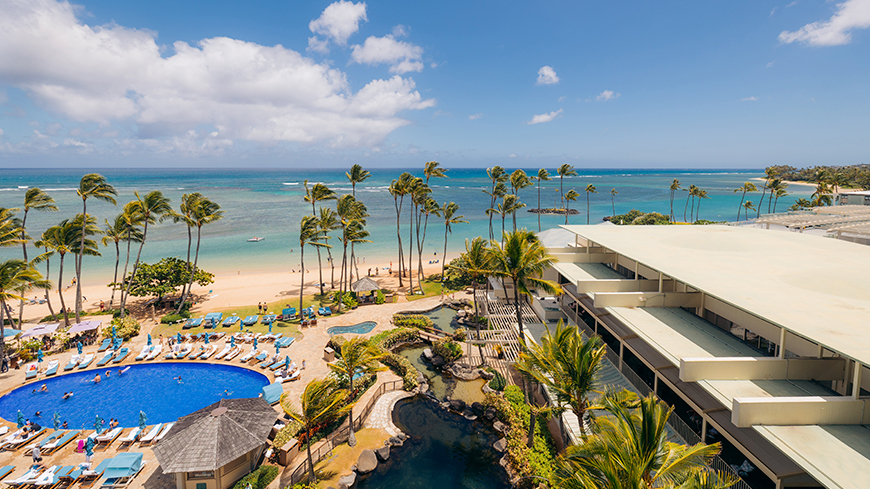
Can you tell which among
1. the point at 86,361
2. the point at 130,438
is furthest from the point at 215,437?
the point at 86,361

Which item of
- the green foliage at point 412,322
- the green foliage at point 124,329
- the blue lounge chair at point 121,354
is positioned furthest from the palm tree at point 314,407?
the green foliage at point 124,329

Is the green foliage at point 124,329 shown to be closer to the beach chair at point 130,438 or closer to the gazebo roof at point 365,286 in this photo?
the beach chair at point 130,438

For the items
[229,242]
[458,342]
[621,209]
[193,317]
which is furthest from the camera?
[621,209]

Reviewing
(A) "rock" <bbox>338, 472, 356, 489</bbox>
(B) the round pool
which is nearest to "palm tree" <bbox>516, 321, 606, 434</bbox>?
(A) "rock" <bbox>338, 472, 356, 489</bbox>

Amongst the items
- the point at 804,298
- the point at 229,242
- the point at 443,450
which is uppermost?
the point at 804,298

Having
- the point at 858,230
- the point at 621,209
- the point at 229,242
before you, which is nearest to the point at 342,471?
the point at 858,230

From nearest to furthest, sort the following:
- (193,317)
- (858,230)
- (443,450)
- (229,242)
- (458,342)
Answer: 1. (443,450)
2. (858,230)
3. (458,342)
4. (193,317)
5. (229,242)

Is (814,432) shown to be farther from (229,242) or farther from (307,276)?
(229,242)

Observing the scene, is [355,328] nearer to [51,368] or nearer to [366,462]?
[366,462]

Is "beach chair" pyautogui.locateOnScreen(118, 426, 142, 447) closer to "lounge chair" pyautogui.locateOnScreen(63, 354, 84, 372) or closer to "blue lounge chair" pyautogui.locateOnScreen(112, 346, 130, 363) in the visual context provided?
"blue lounge chair" pyautogui.locateOnScreen(112, 346, 130, 363)
